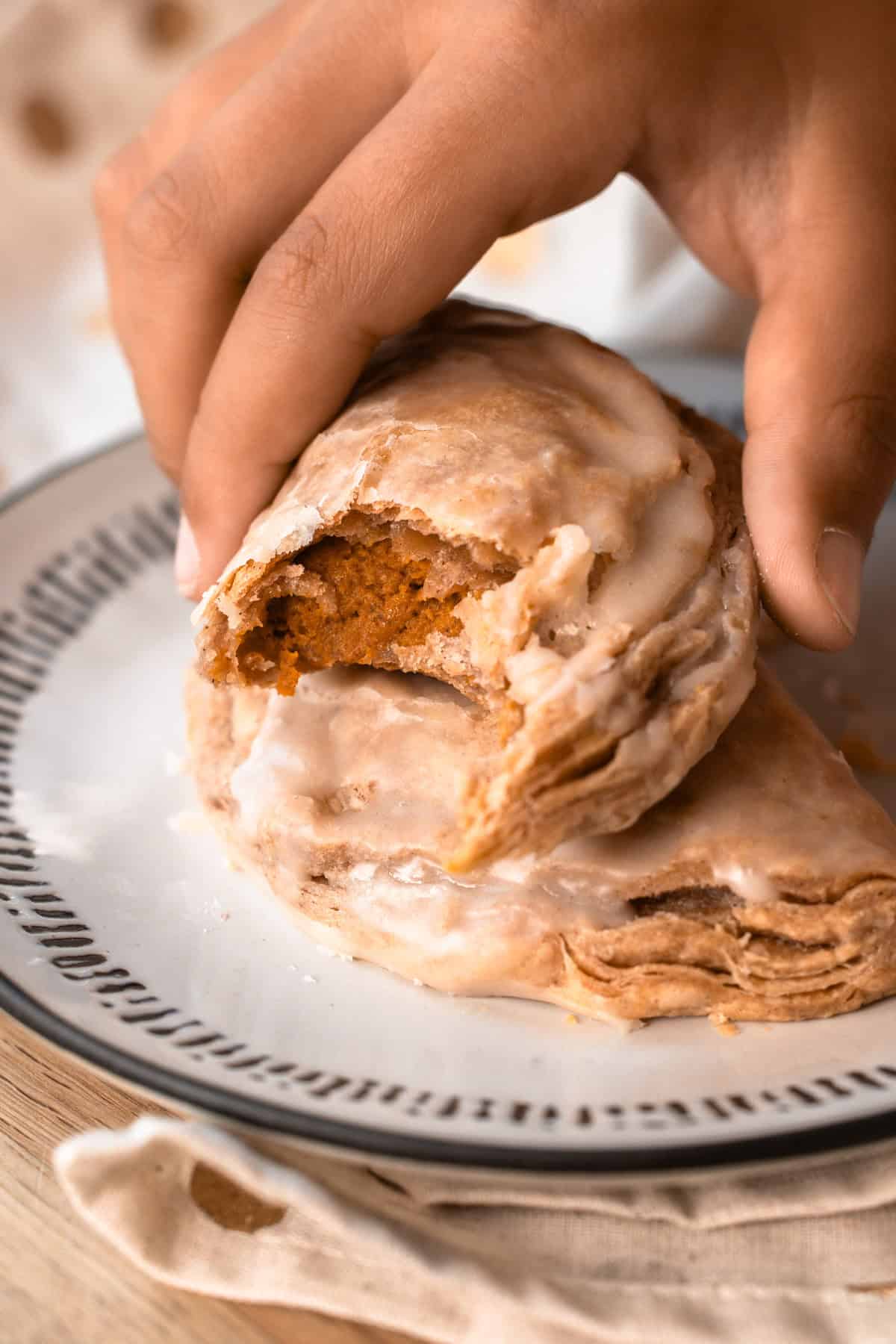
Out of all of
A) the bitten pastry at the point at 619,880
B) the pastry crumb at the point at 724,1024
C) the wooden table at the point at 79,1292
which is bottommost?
the pastry crumb at the point at 724,1024

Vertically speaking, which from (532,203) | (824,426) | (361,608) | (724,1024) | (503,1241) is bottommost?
(724,1024)

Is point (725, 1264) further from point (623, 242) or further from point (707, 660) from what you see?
point (623, 242)

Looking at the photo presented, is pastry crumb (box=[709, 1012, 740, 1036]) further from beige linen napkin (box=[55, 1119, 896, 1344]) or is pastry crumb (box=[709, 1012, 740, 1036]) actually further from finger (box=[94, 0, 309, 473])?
finger (box=[94, 0, 309, 473])

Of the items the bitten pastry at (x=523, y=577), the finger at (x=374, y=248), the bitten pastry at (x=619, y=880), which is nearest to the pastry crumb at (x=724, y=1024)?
the bitten pastry at (x=619, y=880)

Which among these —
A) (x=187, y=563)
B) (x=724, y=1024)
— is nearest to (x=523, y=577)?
(x=724, y=1024)

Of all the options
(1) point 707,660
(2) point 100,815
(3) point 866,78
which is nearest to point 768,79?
(3) point 866,78

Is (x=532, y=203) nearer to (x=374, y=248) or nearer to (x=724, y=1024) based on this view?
(x=374, y=248)

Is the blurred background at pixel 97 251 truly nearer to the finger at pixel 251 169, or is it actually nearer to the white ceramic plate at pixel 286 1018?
the white ceramic plate at pixel 286 1018
